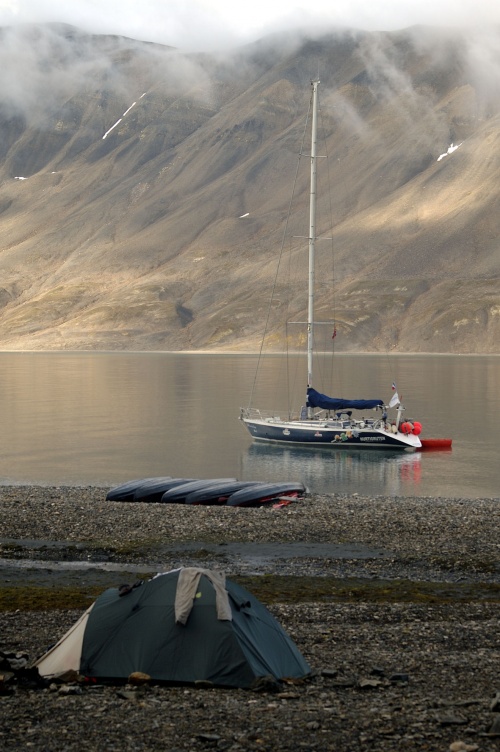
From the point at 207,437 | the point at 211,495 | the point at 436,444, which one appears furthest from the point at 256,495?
the point at 207,437

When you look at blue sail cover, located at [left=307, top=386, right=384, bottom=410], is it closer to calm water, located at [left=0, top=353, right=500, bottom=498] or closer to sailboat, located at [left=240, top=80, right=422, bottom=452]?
sailboat, located at [left=240, top=80, right=422, bottom=452]

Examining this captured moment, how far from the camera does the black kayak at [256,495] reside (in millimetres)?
30688

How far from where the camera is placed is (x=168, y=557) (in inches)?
911

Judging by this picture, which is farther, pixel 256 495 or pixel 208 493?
pixel 208 493

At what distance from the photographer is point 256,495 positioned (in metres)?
30.9

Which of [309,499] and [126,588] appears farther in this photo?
[309,499]

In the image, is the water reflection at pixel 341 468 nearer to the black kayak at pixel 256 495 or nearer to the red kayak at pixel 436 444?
the red kayak at pixel 436 444

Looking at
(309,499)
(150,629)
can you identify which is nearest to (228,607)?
(150,629)

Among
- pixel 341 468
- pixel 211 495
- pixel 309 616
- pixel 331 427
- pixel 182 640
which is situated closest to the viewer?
pixel 182 640

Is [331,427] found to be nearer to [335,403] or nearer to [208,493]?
[335,403]

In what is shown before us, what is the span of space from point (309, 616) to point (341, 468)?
97.0 feet

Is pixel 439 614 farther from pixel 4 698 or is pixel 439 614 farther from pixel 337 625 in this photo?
pixel 4 698

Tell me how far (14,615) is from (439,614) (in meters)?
7.01

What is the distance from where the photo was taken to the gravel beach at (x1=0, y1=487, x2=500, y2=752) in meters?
11.6
